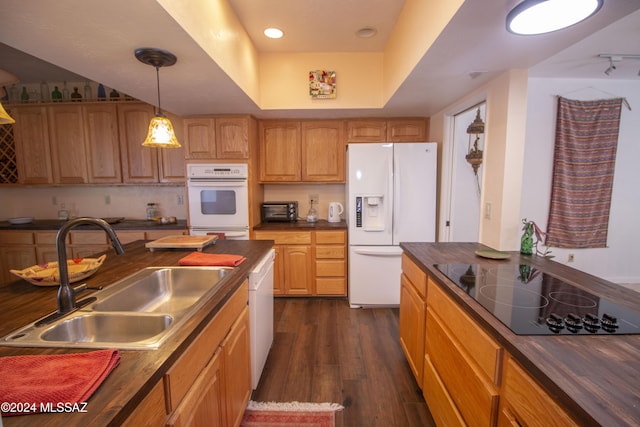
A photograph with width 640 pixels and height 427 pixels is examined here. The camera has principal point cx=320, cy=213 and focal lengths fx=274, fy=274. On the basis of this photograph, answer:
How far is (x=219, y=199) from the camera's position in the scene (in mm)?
2957

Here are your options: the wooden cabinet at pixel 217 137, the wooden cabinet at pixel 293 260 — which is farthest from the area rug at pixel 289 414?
the wooden cabinet at pixel 217 137

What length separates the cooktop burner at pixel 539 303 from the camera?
88 centimetres

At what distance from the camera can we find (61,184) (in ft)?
10.6

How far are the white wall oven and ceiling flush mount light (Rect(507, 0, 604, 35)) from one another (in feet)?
8.01

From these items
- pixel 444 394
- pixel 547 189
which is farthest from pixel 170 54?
pixel 547 189

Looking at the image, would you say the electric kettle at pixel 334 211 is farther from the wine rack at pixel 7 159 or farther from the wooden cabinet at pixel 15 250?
the wine rack at pixel 7 159

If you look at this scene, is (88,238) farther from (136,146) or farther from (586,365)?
(586,365)

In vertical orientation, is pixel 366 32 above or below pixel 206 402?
above

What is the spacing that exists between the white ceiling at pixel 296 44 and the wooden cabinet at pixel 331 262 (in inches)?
53.1

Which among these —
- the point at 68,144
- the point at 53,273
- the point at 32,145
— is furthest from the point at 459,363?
the point at 32,145

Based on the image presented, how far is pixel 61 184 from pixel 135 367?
3704 mm

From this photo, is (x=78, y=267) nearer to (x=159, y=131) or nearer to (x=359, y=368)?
(x=159, y=131)

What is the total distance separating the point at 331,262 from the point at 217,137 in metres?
1.83

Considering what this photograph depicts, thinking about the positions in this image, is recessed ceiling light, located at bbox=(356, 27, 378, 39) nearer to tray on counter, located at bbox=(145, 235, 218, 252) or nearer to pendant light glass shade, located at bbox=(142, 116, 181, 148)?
pendant light glass shade, located at bbox=(142, 116, 181, 148)
